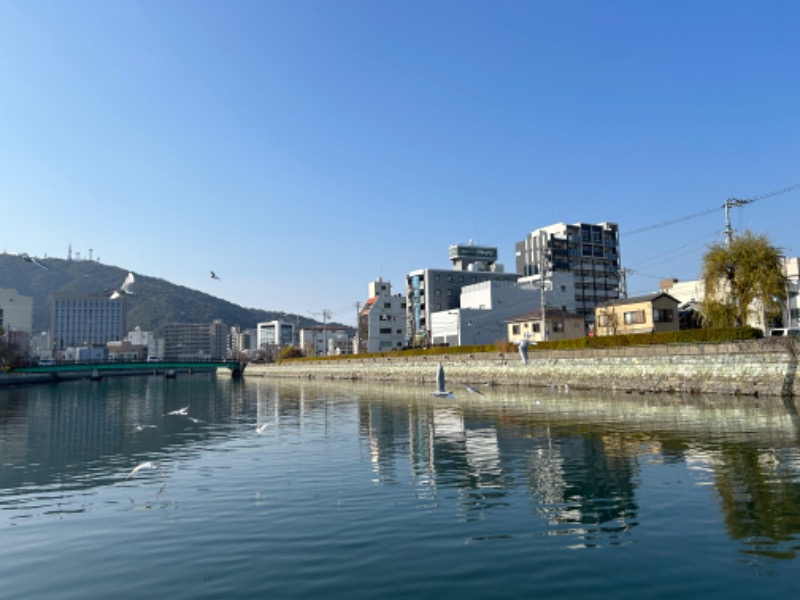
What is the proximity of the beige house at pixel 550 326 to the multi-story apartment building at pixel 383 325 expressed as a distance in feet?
180

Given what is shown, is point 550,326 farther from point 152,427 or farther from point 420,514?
point 420,514

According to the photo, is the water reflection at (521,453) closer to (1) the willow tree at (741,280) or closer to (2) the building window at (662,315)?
(1) the willow tree at (741,280)

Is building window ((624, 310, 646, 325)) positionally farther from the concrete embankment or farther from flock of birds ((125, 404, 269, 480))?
flock of birds ((125, 404, 269, 480))

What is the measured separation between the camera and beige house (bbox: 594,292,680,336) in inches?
2980

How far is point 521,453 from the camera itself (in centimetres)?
2302

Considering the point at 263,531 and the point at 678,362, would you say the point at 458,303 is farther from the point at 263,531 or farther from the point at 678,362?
the point at 263,531

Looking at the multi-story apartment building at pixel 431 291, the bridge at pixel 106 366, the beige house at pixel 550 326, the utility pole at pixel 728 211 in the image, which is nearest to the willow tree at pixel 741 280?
the utility pole at pixel 728 211

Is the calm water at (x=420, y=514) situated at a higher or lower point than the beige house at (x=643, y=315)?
lower

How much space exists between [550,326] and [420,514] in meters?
76.9

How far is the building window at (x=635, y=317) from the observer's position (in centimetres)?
7712

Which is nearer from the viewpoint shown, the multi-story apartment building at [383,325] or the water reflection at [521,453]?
the water reflection at [521,453]

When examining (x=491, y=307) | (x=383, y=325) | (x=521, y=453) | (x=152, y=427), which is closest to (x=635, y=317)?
(x=491, y=307)

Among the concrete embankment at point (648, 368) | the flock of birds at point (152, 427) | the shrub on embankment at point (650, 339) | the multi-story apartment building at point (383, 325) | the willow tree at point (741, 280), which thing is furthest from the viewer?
the multi-story apartment building at point (383, 325)

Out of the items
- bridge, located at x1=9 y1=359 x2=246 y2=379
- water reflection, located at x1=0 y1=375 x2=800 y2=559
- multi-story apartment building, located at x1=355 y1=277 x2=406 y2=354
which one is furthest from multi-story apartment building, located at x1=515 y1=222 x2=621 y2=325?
water reflection, located at x1=0 y1=375 x2=800 y2=559
